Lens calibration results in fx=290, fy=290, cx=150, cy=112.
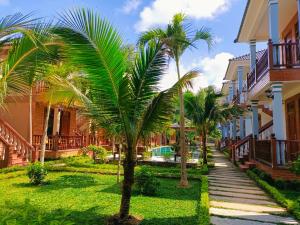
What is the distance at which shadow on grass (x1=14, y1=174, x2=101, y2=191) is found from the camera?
9.06m

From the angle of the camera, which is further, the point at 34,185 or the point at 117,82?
the point at 34,185

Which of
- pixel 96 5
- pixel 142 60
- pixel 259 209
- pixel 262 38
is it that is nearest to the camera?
pixel 96 5

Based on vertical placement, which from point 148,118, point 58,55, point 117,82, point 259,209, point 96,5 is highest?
point 96,5

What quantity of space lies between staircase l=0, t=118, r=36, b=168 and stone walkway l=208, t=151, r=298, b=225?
849 centimetres

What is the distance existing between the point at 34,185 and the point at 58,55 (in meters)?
5.91

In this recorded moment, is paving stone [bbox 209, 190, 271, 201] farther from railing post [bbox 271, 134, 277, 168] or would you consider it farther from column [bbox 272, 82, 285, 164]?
column [bbox 272, 82, 285, 164]

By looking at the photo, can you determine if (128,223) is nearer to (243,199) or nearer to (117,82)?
(117,82)

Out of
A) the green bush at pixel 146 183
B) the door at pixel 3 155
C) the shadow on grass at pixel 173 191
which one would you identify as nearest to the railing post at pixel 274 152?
the shadow on grass at pixel 173 191

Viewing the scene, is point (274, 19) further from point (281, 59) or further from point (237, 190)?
point (237, 190)

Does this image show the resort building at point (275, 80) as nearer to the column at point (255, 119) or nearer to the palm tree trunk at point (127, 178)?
the column at point (255, 119)

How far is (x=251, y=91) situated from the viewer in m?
14.2

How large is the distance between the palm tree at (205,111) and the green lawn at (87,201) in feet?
17.1

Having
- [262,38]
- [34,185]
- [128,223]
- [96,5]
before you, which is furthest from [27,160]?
[262,38]

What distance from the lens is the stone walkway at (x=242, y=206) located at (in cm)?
612
